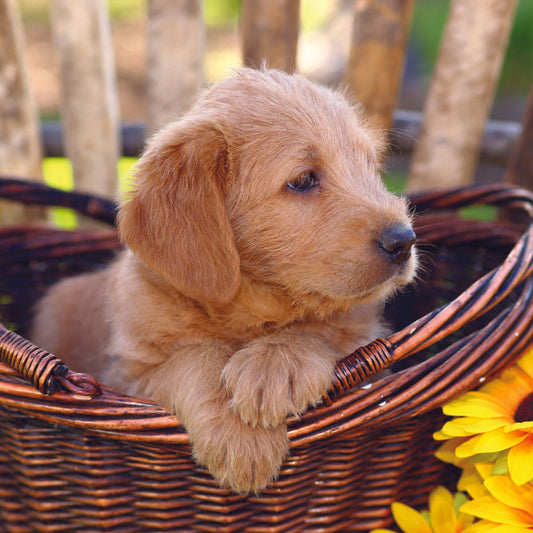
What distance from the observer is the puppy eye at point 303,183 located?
1991mm

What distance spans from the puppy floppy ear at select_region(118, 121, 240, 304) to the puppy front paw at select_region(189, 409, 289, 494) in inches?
15.6

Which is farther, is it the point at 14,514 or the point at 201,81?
the point at 201,81

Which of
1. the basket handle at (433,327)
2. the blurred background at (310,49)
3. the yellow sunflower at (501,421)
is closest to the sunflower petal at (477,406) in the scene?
the yellow sunflower at (501,421)

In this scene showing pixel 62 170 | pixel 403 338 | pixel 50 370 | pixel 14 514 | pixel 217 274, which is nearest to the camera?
pixel 50 370

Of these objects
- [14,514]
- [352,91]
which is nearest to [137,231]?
[14,514]

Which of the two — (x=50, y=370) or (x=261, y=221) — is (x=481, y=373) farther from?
(x=50, y=370)

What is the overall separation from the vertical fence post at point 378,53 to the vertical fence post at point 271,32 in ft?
1.03

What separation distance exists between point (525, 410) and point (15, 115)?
2919mm

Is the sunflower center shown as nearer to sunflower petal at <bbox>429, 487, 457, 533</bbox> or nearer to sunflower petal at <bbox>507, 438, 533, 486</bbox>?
sunflower petal at <bbox>507, 438, 533, 486</bbox>

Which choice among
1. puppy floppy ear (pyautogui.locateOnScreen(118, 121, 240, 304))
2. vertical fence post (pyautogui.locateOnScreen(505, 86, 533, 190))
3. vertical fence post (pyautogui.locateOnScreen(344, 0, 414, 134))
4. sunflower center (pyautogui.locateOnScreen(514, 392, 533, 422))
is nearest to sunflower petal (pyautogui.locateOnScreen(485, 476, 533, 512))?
sunflower center (pyautogui.locateOnScreen(514, 392, 533, 422))

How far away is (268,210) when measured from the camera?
1990mm

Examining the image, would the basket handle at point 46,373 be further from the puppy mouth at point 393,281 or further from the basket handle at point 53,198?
the basket handle at point 53,198

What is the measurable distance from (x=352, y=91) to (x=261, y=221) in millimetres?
1623

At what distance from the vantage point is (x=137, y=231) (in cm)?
196
